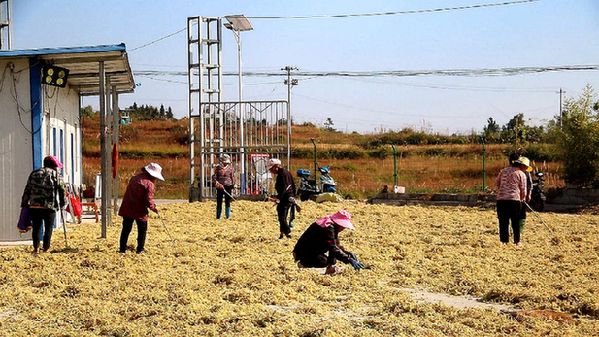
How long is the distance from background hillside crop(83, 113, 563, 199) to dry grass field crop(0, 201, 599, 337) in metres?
14.5

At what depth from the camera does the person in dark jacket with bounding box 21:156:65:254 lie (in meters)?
13.5

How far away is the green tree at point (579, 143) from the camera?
25.0 metres

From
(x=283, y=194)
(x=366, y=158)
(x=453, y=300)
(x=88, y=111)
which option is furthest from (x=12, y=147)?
(x=88, y=111)

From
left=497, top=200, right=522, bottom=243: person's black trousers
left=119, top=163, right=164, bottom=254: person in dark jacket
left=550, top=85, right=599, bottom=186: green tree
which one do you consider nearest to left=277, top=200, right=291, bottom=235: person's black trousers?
left=119, top=163, right=164, bottom=254: person in dark jacket

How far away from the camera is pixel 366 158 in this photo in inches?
1698

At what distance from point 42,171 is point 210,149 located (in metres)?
13.4

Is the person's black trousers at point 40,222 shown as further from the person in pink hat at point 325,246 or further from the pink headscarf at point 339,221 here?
the pink headscarf at point 339,221

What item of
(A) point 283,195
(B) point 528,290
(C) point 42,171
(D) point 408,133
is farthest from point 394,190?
(D) point 408,133

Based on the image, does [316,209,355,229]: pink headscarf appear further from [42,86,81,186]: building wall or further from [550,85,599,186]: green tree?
[550,85,599,186]: green tree

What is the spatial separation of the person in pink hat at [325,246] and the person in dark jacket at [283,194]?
15.0 ft

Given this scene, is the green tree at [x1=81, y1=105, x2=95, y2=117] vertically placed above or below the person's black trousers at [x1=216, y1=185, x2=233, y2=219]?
above

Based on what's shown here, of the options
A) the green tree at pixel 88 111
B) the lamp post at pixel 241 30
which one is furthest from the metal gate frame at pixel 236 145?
the green tree at pixel 88 111

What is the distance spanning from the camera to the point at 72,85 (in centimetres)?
2136

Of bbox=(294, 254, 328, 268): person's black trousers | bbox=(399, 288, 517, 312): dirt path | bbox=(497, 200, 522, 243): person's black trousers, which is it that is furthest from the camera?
bbox=(497, 200, 522, 243): person's black trousers
